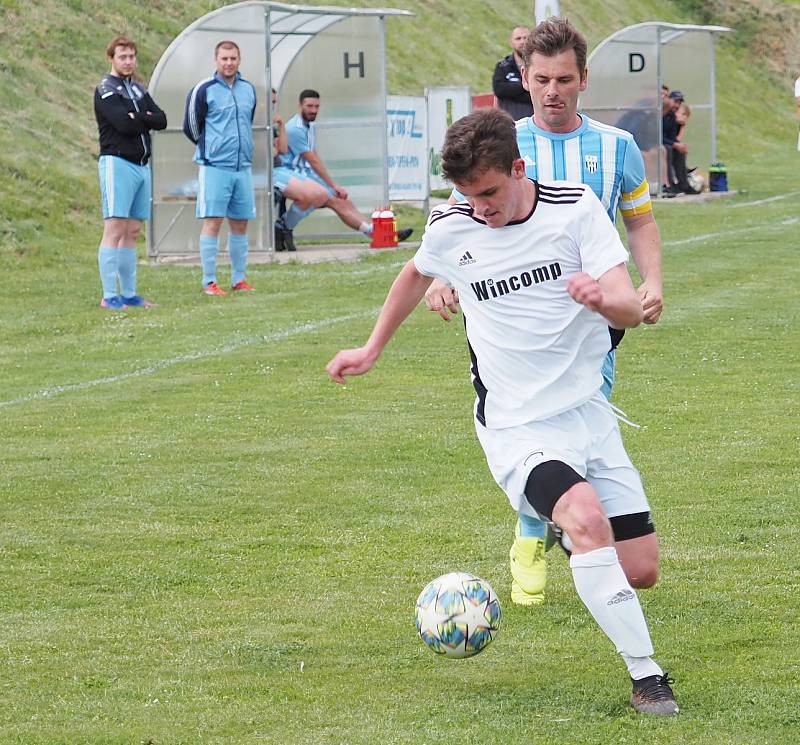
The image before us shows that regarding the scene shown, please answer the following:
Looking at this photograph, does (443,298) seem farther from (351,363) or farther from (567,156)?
(567,156)

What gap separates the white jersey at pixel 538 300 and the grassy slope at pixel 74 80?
13532 mm

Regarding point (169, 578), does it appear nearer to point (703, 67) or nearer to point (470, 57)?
point (703, 67)

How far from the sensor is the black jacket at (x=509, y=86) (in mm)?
16953

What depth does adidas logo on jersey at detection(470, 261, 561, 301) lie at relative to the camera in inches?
189

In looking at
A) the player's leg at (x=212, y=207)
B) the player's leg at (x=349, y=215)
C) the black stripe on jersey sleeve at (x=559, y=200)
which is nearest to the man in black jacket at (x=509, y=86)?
the player's leg at (x=349, y=215)

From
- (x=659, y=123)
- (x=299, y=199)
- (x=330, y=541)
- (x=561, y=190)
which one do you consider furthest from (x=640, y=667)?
(x=659, y=123)

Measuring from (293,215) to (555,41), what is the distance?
13855 millimetres

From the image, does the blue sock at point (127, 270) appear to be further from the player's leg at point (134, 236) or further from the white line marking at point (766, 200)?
the white line marking at point (766, 200)

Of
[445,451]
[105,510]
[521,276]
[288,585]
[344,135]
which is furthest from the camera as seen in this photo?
[344,135]

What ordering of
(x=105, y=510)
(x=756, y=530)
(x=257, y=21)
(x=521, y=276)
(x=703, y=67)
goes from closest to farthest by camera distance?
(x=521, y=276)
(x=756, y=530)
(x=105, y=510)
(x=257, y=21)
(x=703, y=67)

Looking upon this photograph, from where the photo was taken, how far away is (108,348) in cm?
1232

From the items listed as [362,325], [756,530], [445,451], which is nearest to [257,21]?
[362,325]

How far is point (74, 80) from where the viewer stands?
2425 cm

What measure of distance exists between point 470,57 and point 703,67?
9416mm
